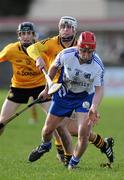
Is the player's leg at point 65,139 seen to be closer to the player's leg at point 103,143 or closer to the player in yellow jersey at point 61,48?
the player in yellow jersey at point 61,48

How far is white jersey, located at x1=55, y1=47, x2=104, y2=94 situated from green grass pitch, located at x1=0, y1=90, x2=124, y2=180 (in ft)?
4.64

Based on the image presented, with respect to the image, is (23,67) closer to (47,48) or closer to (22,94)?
(22,94)

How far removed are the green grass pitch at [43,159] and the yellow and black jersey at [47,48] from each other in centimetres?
188

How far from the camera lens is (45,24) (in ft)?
157

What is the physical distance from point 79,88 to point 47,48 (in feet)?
4.88

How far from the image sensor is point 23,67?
50.6 feet

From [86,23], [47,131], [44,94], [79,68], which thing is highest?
[79,68]

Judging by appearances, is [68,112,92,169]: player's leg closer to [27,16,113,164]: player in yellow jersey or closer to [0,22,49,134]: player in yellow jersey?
[27,16,113,164]: player in yellow jersey

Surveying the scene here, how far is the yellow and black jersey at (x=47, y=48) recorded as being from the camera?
47.4 feet

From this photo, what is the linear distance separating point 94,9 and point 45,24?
16.8m

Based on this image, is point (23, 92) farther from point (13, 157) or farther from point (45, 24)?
point (45, 24)

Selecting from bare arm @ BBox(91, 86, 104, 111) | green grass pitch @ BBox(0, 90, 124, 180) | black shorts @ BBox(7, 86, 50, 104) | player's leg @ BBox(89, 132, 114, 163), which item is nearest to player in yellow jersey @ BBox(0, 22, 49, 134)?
black shorts @ BBox(7, 86, 50, 104)

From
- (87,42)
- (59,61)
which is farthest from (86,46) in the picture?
(59,61)

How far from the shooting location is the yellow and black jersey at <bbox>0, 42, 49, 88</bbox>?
1537cm
